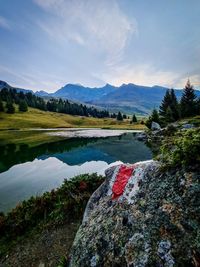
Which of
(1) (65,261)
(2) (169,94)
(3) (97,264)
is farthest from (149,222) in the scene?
(2) (169,94)

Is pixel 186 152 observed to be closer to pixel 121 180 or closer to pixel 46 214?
pixel 121 180

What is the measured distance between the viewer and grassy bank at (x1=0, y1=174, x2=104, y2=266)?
11.2m

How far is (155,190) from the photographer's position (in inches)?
250

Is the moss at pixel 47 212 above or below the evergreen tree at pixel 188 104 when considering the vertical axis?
below

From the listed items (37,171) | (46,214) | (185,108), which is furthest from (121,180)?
(185,108)

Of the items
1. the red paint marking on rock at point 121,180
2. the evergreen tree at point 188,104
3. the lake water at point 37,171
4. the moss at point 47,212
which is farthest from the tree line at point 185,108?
the red paint marking on rock at point 121,180

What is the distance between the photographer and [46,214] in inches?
496

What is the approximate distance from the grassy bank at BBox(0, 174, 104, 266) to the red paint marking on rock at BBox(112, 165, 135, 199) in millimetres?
4459

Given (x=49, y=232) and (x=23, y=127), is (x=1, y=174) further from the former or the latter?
(x=23, y=127)

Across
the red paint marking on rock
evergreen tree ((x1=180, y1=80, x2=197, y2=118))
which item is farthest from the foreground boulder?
evergreen tree ((x1=180, y1=80, x2=197, y2=118))

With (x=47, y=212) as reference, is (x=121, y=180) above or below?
above

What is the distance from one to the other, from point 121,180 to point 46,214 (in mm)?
6677

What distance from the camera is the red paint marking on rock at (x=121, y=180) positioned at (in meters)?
7.57

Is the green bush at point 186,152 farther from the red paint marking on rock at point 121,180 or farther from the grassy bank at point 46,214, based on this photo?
the grassy bank at point 46,214
